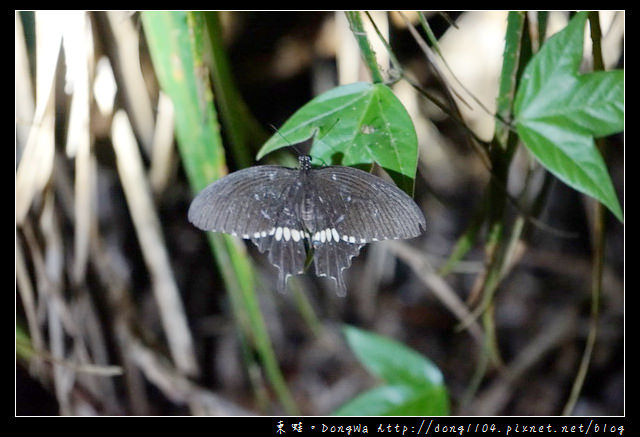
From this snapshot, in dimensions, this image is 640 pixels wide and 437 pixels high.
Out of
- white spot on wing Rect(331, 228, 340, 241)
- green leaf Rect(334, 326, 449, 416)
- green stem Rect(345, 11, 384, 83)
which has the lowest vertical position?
green leaf Rect(334, 326, 449, 416)

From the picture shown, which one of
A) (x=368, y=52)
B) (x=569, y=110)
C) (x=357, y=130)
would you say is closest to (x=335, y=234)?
(x=357, y=130)

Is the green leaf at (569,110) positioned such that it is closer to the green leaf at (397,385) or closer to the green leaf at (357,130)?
the green leaf at (357,130)

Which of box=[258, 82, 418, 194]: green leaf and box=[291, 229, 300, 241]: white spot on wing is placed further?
box=[291, 229, 300, 241]: white spot on wing

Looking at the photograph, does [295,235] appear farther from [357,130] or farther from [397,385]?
[397,385]

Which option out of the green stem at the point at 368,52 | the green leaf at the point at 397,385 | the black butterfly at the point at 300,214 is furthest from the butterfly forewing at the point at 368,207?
the green leaf at the point at 397,385

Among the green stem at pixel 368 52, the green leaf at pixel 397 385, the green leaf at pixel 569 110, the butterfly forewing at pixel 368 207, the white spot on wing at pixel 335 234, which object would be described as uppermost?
the green stem at pixel 368 52

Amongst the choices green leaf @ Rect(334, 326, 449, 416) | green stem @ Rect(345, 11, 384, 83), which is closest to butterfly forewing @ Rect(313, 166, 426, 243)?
green stem @ Rect(345, 11, 384, 83)

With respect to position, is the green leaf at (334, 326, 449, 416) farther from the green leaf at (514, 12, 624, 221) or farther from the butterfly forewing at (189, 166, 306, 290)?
the green leaf at (514, 12, 624, 221)
